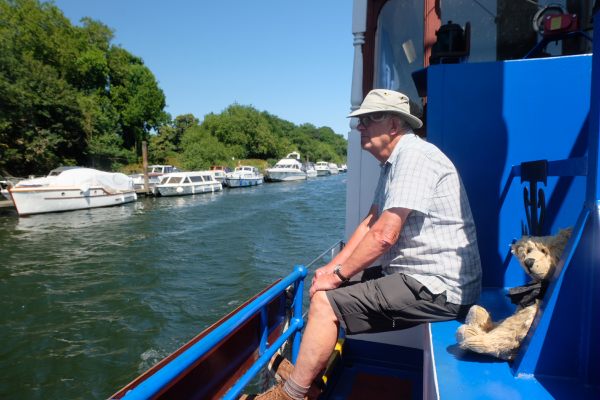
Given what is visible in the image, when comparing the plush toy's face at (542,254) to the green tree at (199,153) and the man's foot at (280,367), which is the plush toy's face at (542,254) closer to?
the man's foot at (280,367)

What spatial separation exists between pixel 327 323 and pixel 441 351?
536 mm

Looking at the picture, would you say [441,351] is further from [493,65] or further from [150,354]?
[150,354]

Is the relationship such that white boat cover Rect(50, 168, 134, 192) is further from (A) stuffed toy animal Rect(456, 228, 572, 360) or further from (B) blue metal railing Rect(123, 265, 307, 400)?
(A) stuffed toy animal Rect(456, 228, 572, 360)

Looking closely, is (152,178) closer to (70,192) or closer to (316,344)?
(70,192)

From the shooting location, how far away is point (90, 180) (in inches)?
1006

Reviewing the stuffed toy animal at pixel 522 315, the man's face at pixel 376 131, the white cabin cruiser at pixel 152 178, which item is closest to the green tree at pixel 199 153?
the white cabin cruiser at pixel 152 178

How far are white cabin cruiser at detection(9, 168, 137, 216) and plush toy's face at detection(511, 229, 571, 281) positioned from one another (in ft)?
79.6

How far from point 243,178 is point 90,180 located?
17.9m

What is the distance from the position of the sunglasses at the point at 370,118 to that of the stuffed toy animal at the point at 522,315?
943 millimetres

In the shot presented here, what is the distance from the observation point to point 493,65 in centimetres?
263

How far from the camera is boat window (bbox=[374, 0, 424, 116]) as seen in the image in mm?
4152

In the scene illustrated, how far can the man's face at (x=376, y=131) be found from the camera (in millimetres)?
2238

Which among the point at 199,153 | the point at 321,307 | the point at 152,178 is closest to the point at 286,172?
the point at 199,153

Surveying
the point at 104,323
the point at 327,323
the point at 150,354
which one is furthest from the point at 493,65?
the point at 104,323
